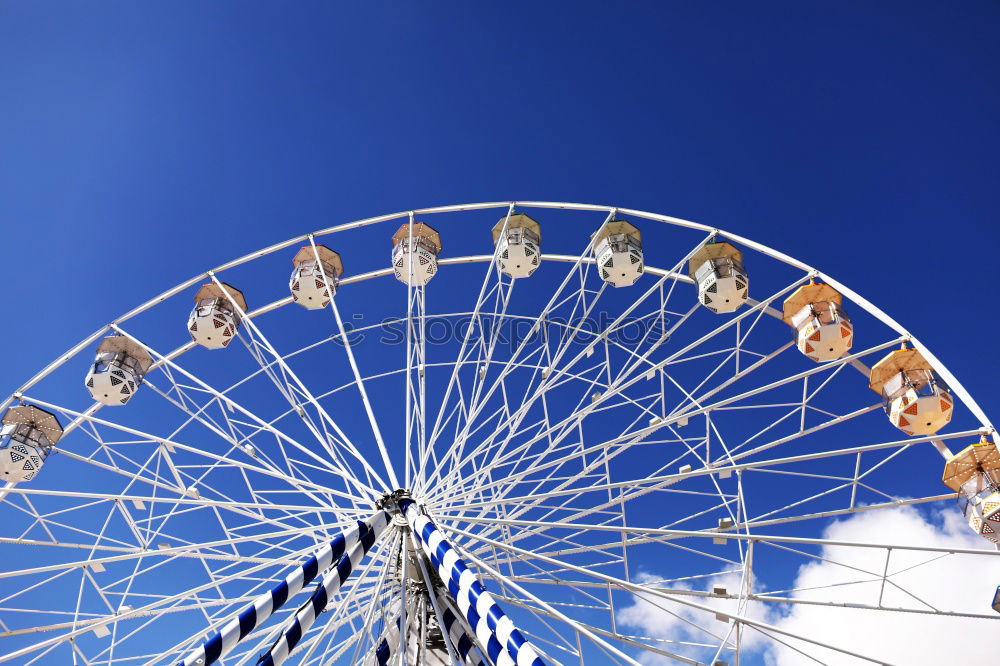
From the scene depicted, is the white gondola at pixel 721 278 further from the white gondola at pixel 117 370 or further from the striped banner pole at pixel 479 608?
the white gondola at pixel 117 370

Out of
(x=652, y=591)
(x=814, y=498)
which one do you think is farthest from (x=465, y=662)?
(x=814, y=498)

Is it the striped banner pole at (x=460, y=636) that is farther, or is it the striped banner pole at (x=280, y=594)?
the striped banner pole at (x=460, y=636)

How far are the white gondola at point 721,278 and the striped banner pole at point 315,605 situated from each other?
8.01 metres

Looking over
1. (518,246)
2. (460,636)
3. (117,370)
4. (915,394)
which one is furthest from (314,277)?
(915,394)

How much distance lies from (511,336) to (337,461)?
5.72m

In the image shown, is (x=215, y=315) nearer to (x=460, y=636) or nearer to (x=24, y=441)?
(x=24, y=441)

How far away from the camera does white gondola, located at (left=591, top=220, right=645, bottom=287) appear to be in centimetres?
1382

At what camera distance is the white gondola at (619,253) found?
45.3 ft

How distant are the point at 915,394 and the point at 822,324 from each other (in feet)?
6.35

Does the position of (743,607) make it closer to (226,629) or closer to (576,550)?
(576,550)

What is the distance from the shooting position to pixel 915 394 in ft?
38.2

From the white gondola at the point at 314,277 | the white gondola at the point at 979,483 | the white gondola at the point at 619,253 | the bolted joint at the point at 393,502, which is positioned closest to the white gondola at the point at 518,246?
the white gondola at the point at 619,253

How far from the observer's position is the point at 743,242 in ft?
42.6

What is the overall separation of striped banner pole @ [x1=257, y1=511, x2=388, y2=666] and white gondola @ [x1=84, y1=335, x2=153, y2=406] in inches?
288
